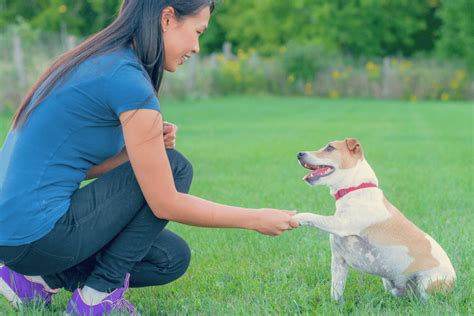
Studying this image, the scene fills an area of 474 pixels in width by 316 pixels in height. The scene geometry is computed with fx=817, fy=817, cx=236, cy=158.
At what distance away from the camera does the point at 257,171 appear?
9859 millimetres

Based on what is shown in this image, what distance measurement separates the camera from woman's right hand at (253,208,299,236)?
11.5 feet

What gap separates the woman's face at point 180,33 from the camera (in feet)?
11.2

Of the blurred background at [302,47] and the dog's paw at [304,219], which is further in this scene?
the blurred background at [302,47]

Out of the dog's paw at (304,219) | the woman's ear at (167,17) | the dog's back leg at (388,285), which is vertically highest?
the woman's ear at (167,17)

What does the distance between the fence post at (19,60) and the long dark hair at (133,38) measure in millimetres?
17333

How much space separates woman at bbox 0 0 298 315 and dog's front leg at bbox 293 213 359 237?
0.23 meters

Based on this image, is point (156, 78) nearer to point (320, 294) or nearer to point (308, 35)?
point (320, 294)

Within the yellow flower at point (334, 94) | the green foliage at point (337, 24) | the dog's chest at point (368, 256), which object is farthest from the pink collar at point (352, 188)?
the green foliage at point (337, 24)

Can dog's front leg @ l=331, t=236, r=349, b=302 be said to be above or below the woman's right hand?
below

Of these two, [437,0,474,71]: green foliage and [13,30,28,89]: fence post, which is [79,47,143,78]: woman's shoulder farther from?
[437,0,474,71]: green foliage

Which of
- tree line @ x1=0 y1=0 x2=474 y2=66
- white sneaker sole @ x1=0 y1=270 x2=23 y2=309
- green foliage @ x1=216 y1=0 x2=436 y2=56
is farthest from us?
green foliage @ x1=216 y1=0 x2=436 y2=56

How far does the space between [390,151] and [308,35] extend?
39.1 metres

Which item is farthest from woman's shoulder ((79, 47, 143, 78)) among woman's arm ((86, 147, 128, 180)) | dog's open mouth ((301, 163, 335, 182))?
dog's open mouth ((301, 163, 335, 182))

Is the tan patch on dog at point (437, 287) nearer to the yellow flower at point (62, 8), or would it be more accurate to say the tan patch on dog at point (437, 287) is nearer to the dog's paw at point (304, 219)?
the dog's paw at point (304, 219)
